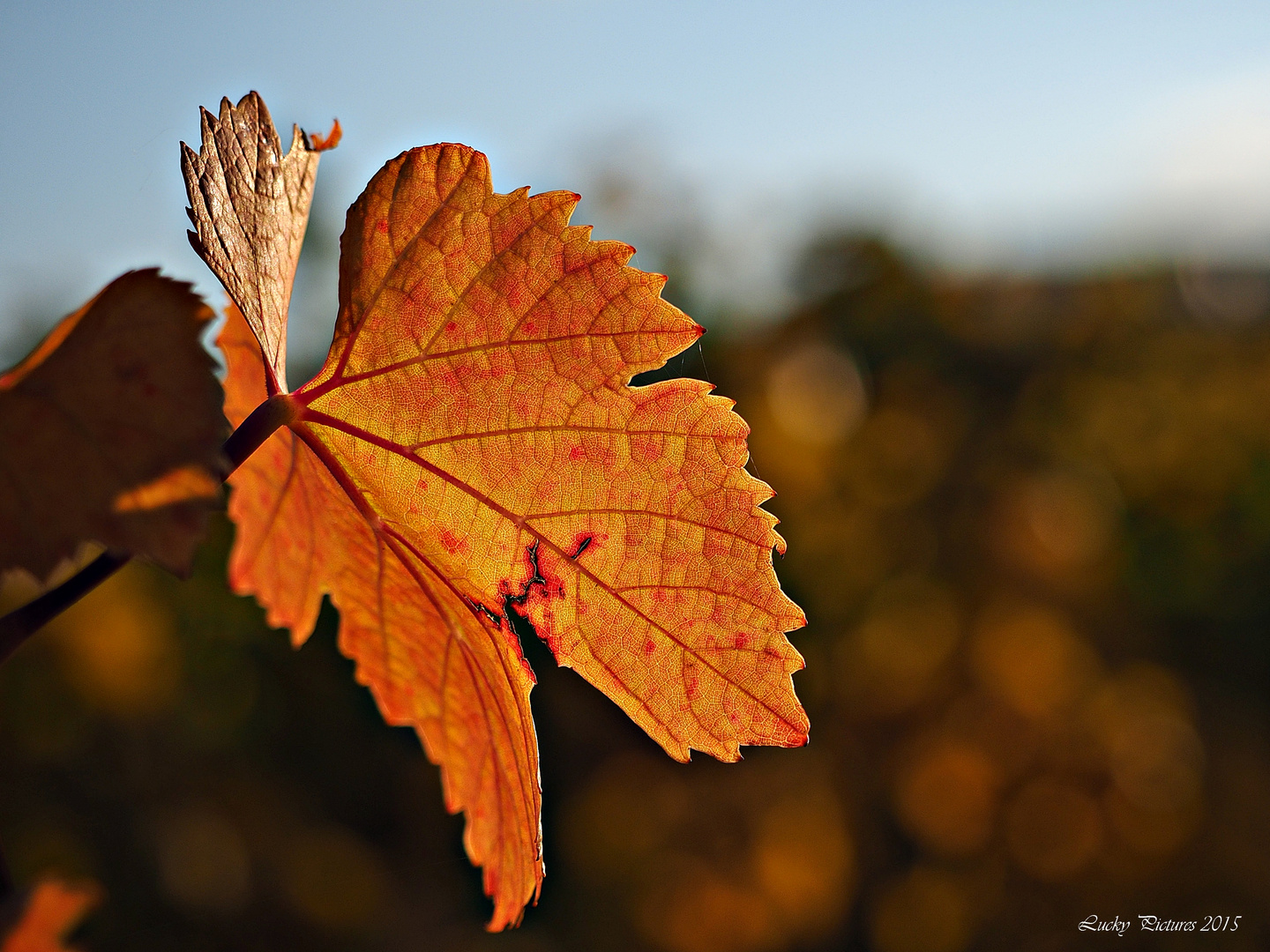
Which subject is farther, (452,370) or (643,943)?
(643,943)

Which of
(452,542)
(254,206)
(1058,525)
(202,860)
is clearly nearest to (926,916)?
(1058,525)

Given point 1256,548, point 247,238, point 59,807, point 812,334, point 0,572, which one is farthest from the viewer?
point 812,334

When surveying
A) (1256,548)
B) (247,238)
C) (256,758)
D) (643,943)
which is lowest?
(643,943)

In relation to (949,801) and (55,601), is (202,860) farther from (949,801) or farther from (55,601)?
(55,601)

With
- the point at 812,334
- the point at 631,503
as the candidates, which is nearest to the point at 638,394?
the point at 631,503

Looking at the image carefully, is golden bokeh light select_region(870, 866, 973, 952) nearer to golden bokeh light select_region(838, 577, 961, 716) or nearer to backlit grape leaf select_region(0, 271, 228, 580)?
golden bokeh light select_region(838, 577, 961, 716)

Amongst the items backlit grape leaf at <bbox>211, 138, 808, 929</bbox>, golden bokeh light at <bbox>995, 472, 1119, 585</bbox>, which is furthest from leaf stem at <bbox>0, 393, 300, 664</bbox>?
golden bokeh light at <bbox>995, 472, 1119, 585</bbox>

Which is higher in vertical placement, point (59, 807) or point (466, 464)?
point (466, 464)

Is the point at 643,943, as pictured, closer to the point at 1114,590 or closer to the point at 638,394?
the point at 1114,590
